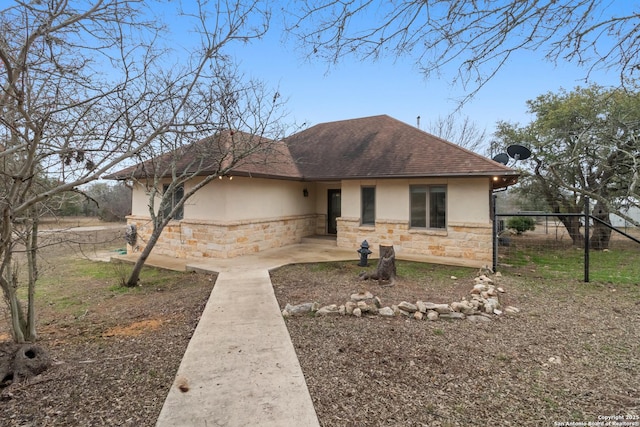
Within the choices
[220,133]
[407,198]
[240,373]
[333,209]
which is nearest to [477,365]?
[240,373]

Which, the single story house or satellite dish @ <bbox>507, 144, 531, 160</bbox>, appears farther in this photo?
the single story house

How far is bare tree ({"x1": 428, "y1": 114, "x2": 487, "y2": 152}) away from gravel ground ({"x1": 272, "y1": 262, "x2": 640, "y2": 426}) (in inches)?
849

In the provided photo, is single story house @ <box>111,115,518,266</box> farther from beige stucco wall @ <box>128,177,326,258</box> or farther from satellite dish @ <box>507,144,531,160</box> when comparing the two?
satellite dish @ <box>507,144,531,160</box>

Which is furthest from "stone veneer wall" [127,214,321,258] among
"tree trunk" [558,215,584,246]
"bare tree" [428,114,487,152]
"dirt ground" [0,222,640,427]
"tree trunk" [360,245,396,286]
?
"bare tree" [428,114,487,152]

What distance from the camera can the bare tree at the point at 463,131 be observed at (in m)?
25.4

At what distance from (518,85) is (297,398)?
171 inches

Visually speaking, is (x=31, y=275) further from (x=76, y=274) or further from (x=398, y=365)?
(x=76, y=274)

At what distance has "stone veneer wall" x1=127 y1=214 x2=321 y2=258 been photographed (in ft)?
32.7

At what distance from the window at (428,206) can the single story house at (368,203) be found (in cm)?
3

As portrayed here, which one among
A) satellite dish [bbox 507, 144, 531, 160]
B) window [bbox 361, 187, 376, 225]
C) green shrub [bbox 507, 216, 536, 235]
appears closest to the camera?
satellite dish [bbox 507, 144, 531, 160]

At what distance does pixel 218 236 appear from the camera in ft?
32.7

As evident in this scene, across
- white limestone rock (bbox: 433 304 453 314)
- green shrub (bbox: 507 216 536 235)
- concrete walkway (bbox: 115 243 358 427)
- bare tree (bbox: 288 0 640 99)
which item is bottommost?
concrete walkway (bbox: 115 243 358 427)

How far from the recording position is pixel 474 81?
2891 millimetres

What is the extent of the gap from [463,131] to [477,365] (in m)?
25.6
